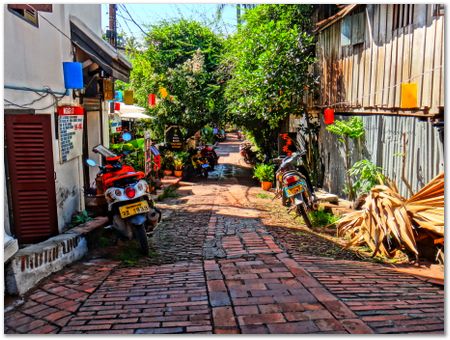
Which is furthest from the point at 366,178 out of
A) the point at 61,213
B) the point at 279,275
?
the point at 61,213

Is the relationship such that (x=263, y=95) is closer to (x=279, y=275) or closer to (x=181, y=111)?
(x=181, y=111)

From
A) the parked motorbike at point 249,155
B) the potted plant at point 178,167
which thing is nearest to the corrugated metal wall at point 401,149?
the potted plant at point 178,167

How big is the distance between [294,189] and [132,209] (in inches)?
120

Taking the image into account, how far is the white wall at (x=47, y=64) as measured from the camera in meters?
4.77

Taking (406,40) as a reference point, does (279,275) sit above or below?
below

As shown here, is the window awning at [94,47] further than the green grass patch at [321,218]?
No

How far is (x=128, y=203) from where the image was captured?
5711 mm

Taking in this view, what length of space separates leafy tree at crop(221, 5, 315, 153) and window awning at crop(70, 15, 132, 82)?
4.71 m

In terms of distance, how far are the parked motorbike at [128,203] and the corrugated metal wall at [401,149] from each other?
401 cm

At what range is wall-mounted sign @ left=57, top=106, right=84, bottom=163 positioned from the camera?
6039 mm

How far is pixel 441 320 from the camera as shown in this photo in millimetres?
3246

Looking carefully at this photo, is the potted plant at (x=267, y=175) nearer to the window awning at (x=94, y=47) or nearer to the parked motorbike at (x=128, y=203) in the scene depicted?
the window awning at (x=94, y=47)

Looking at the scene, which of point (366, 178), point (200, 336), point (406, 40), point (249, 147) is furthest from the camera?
point (249, 147)

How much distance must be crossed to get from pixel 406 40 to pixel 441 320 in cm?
498
